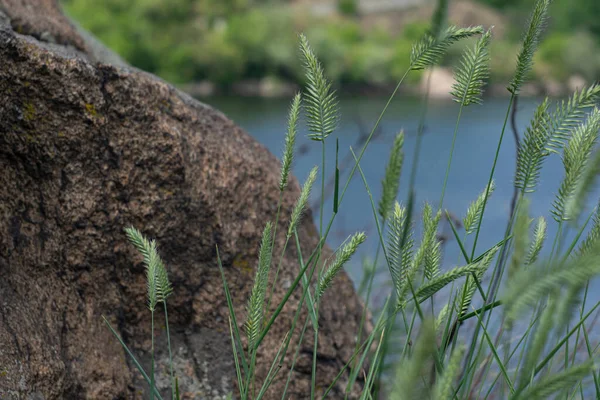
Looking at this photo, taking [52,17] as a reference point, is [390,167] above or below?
below

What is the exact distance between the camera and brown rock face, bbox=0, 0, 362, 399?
1724 millimetres

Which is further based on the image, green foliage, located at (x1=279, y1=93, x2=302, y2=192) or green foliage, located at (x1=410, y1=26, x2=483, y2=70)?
green foliage, located at (x1=279, y1=93, x2=302, y2=192)

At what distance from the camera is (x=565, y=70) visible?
1069 inches

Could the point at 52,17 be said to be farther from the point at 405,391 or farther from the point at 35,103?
the point at 405,391

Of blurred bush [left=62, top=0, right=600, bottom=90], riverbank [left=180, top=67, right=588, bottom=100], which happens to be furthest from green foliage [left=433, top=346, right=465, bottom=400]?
blurred bush [left=62, top=0, right=600, bottom=90]

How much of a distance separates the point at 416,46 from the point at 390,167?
0.76ft

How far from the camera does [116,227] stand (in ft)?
6.27

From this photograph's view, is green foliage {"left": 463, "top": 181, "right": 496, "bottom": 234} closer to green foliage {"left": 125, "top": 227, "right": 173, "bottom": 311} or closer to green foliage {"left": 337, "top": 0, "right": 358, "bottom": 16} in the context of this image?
green foliage {"left": 125, "top": 227, "right": 173, "bottom": 311}

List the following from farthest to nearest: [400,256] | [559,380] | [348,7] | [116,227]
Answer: [348,7], [116,227], [400,256], [559,380]

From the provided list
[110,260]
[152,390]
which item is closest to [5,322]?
[110,260]

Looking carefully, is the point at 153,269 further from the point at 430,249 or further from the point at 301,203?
the point at 430,249

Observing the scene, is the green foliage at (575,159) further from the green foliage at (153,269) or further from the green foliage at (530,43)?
the green foliage at (153,269)

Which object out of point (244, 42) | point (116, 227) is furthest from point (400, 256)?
point (244, 42)

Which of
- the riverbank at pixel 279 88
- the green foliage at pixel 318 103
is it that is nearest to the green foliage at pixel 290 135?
the green foliage at pixel 318 103
